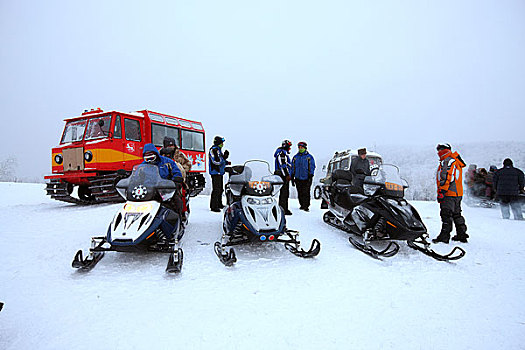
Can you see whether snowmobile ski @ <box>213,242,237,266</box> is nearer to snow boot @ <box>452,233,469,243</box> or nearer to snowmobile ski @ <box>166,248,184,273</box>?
snowmobile ski @ <box>166,248,184,273</box>

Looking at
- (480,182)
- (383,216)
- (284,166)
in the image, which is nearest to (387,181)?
(383,216)

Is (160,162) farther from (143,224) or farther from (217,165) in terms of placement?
(217,165)

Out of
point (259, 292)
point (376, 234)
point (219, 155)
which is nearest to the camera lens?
point (259, 292)

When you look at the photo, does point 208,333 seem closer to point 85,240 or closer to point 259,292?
point 259,292

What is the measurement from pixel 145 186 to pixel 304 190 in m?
4.57

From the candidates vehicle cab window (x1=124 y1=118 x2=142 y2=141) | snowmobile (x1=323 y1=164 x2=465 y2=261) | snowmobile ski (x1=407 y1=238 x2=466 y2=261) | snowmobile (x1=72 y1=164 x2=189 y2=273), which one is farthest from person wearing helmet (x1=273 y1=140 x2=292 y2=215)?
vehicle cab window (x1=124 y1=118 x2=142 y2=141)

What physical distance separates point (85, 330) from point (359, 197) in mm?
3964

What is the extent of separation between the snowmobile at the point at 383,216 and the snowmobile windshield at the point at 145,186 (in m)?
2.75

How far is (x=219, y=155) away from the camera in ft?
21.5

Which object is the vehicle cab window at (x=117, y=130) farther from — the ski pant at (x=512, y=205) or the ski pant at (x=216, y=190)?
the ski pant at (x=512, y=205)

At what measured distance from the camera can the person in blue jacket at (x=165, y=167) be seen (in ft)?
13.0

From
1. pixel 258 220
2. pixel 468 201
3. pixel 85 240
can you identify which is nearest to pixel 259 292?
pixel 258 220

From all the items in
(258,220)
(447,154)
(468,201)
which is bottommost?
(468,201)

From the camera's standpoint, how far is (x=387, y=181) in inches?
173
